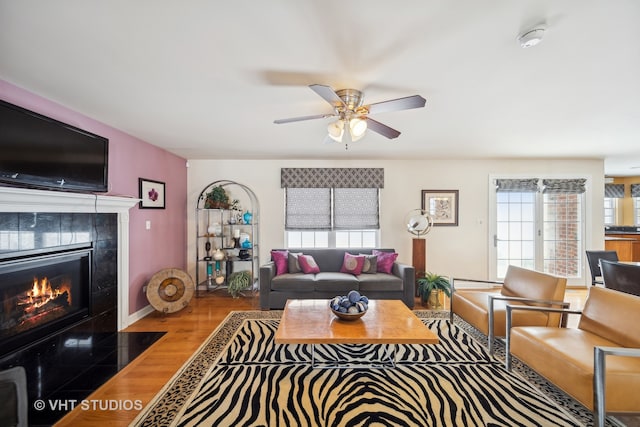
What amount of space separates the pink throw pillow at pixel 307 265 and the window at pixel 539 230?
3.34 meters

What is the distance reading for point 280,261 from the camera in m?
4.19

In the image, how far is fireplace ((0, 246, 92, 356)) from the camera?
82.7 inches

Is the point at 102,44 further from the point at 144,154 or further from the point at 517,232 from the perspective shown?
the point at 517,232

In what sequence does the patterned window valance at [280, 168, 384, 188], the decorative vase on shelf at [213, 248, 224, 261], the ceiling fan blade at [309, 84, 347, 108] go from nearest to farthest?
the ceiling fan blade at [309, 84, 347, 108], the decorative vase on shelf at [213, 248, 224, 261], the patterned window valance at [280, 168, 384, 188]

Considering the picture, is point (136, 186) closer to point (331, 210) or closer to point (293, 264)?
point (293, 264)

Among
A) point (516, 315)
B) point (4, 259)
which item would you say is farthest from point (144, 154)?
point (516, 315)

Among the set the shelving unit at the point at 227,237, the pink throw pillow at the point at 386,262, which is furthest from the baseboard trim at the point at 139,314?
the pink throw pillow at the point at 386,262

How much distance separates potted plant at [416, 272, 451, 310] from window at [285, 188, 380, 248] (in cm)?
115

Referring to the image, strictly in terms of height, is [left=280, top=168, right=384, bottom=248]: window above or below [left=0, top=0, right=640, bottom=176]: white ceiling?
below

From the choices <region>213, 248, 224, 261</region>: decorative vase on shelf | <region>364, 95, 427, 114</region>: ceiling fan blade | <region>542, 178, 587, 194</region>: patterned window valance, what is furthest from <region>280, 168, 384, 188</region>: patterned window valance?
<region>542, 178, 587, 194</region>: patterned window valance

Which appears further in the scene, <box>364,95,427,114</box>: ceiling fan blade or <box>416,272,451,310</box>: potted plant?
<box>416,272,451,310</box>: potted plant

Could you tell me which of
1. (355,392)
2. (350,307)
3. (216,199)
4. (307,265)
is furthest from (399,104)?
(216,199)

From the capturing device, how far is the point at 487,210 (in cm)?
504

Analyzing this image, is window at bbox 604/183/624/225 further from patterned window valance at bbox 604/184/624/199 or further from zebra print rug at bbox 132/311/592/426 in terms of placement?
zebra print rug at bbox 132/311/592/426
